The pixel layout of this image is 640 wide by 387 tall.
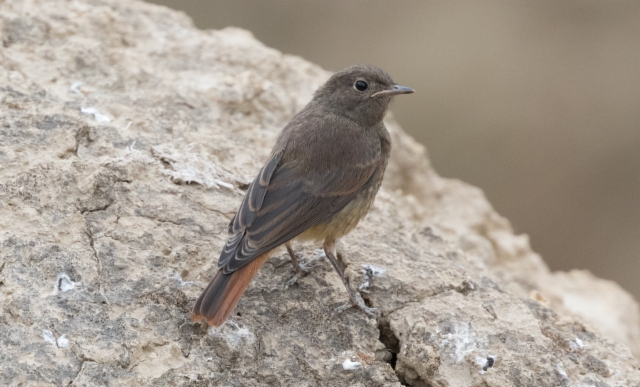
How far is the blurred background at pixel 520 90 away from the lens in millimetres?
9625

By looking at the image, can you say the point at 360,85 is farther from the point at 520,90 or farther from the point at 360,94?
the point at 520,90

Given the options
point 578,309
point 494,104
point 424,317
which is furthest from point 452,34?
point 424,317

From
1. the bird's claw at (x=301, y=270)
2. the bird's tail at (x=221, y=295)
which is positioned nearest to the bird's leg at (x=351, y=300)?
the bird's claw at (x=301, y=270)

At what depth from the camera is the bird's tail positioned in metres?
3.58

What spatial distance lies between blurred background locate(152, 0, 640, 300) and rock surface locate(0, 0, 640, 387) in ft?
12.7

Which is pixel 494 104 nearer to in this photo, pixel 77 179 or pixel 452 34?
pixel 452 34

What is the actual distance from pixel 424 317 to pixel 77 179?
78.5 inches

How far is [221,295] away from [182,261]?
1.54ft

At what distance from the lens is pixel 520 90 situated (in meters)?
10.7

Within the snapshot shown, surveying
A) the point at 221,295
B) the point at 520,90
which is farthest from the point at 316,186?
the point at 520,90

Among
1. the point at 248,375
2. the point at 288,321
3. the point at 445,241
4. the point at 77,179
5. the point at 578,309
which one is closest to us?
the point at 248,375

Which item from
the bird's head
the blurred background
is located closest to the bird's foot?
the bird's head

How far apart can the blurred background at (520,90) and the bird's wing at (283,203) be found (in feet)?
17.2

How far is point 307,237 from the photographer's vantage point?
4.45 meters
